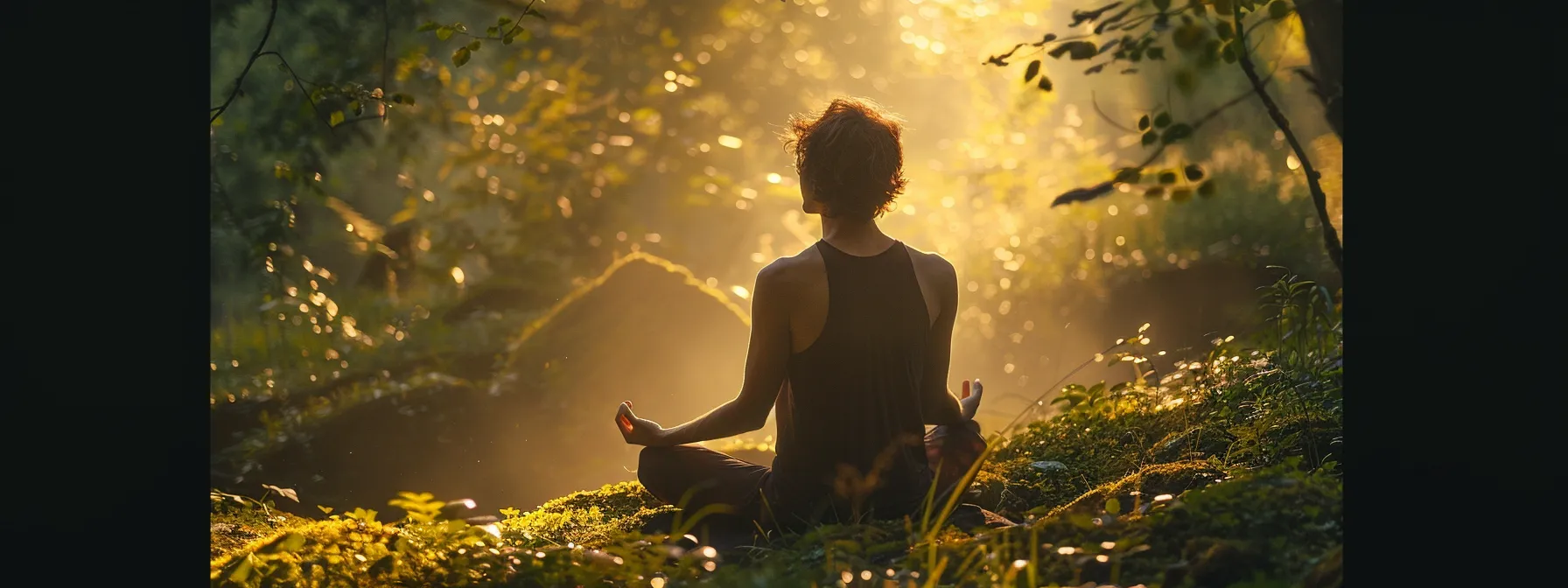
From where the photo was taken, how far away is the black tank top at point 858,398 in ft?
12.4

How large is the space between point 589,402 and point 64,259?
6.03 meters

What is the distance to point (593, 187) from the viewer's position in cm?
1491

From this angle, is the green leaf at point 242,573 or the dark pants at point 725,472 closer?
the green leaf at point 242,573

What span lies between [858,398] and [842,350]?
0.62 ft

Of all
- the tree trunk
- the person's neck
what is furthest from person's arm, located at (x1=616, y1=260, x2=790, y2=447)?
the tree trunk

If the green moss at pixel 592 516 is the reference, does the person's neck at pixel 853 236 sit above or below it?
above

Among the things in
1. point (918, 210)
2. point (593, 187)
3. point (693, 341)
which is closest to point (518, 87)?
point (593, 187)

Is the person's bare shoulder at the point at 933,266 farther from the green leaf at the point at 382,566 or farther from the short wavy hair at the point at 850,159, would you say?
the green leaf at the point at 382,566

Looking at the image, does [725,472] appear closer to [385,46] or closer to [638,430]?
[638,430]

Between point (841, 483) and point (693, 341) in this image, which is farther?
point (693, 341)

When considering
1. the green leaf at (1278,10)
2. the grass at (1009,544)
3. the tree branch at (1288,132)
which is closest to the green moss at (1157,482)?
the grass at (1009,544)

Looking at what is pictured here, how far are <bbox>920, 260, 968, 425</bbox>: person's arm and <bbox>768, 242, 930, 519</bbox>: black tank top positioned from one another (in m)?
0.15

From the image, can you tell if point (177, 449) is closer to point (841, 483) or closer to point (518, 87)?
point (841, 483)

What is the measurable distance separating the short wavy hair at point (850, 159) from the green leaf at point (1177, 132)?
971 mm
